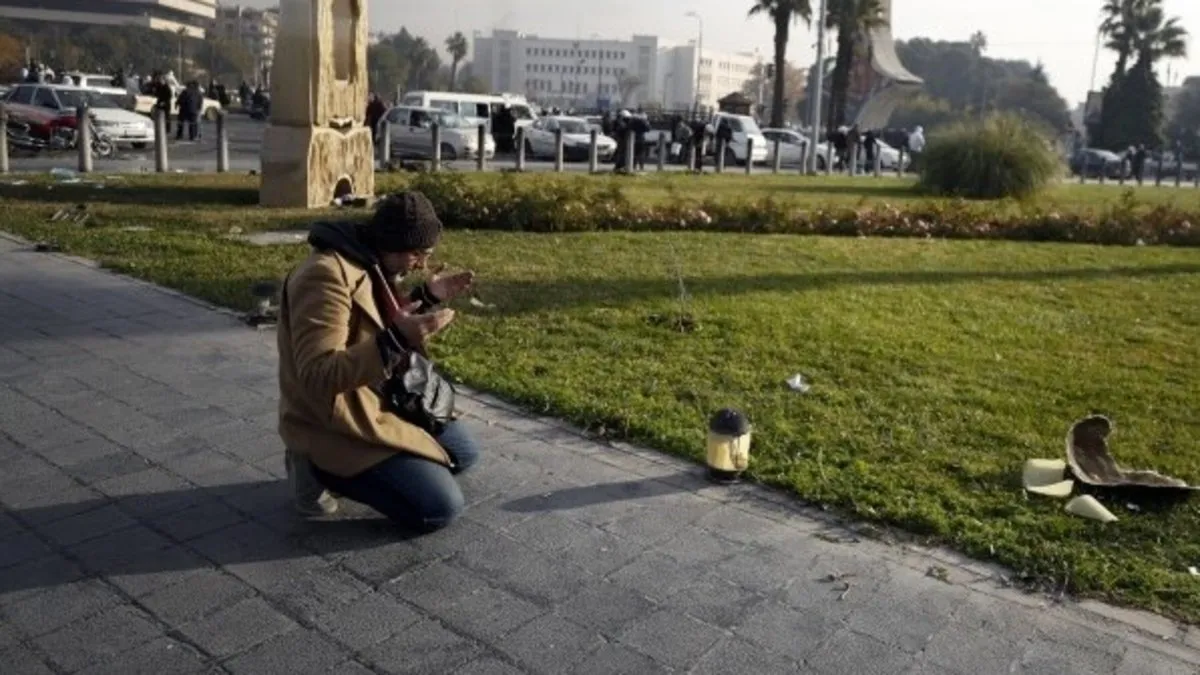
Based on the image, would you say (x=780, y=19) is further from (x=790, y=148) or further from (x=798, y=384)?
(x=798, y=384)

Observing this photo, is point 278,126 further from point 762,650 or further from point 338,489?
point 762,650

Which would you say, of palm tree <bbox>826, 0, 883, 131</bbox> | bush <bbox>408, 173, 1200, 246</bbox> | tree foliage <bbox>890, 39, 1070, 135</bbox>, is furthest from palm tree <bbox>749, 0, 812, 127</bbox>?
tree foliage <bbox>890, 39, 1070, 135</bbox>

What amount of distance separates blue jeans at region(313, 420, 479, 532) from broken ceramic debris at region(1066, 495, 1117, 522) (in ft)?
8.14

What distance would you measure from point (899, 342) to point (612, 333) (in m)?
1.95

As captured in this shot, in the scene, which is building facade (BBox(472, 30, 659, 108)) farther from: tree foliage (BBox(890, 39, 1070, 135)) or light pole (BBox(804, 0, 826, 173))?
light pole (BBox(804, 0, 826, 173))

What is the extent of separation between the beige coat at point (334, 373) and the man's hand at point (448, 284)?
218mm

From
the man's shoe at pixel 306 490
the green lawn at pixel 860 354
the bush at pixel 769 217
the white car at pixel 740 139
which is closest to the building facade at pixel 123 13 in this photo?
the white car at pixel 740 139

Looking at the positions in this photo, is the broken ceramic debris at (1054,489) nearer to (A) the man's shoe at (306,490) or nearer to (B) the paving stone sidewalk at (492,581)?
(B) the paving stone sidewalk at (492,581)

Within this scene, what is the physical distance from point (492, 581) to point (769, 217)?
10.4 meters

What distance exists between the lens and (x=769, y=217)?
44.4ft

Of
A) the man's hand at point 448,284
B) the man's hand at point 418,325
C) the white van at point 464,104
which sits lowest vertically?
the man's hand at point 418,325

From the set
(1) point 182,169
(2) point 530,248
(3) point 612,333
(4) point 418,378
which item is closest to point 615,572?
(4) point 418,378

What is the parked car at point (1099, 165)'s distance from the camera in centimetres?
4109

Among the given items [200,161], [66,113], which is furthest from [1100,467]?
[66,113]
